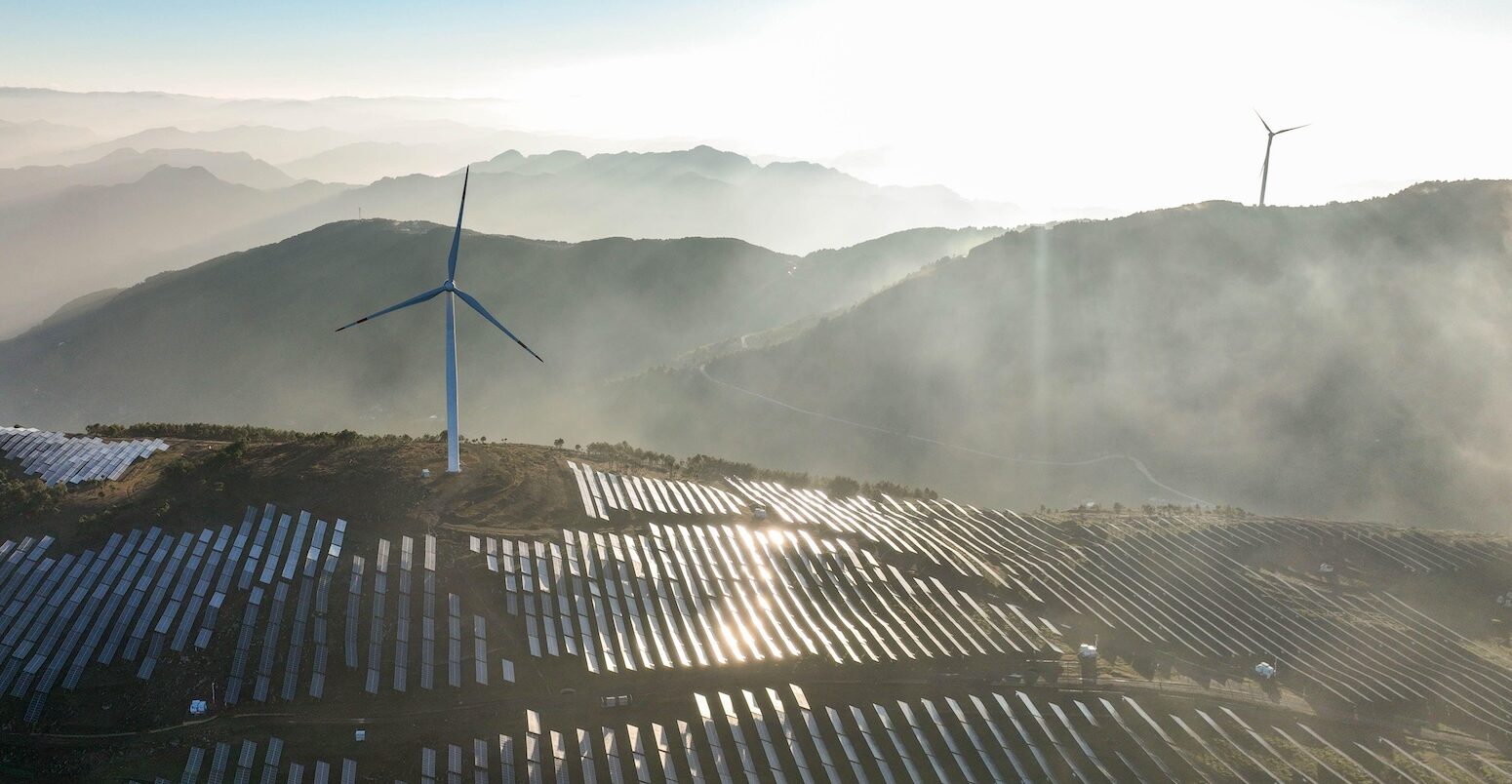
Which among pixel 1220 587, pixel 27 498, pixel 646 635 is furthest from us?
pixel 1220 587

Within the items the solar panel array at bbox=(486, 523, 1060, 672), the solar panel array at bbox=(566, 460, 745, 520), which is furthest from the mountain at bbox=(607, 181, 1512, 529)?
the solar panel array at bbox=(486, 523, 1060, 672)

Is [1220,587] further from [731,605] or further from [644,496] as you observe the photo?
[644,496]

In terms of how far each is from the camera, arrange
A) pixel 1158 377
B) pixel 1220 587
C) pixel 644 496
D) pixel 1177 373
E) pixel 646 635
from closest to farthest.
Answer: pixel 646 635
pixel 1220 587
pixel 644 496
pixel 1177 373
pixel 1158 377

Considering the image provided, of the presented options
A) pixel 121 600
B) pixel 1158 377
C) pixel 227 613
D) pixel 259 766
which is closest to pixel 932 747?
pixel 259 766

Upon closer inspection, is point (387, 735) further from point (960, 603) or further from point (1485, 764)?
point (1485, 764)

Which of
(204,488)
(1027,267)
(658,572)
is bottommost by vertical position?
(658,572)

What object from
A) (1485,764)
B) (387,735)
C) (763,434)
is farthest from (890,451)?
(387,735)

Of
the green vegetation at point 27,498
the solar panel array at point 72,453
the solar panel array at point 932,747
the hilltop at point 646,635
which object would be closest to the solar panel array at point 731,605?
the hilltop at point 646,635
